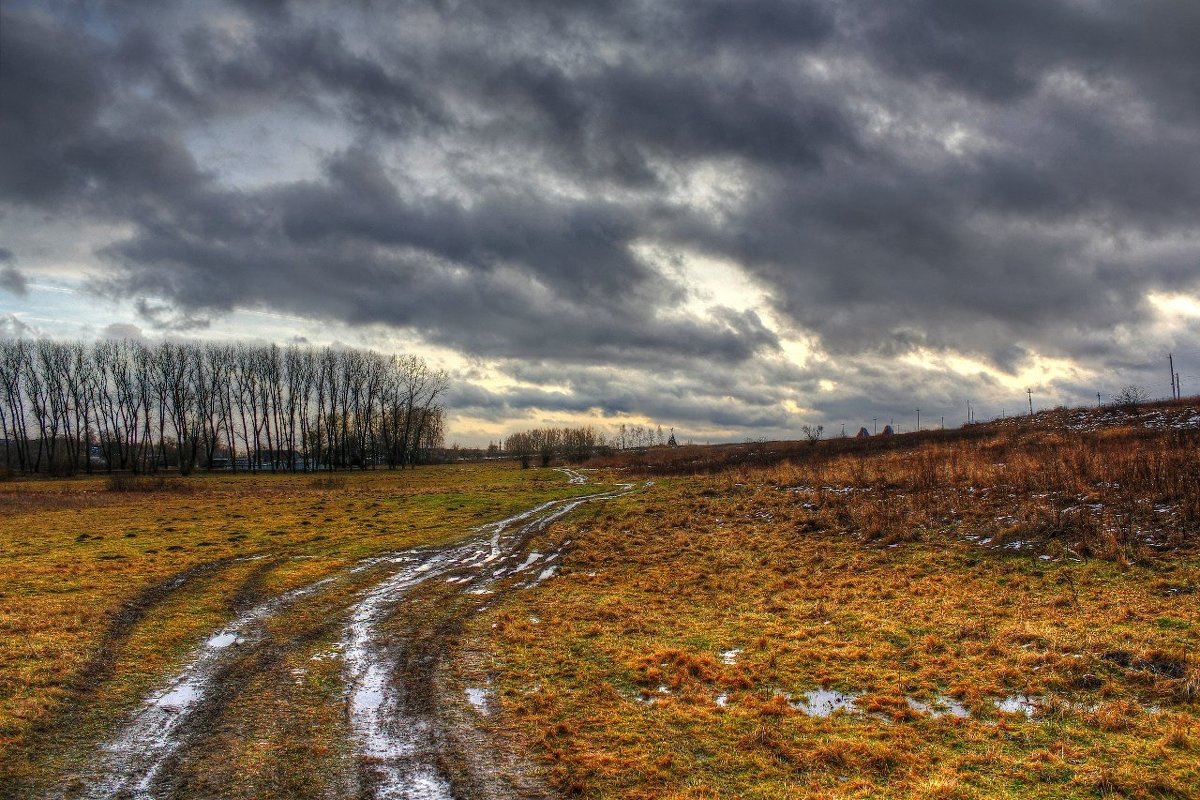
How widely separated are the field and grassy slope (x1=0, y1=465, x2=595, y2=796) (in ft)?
0.21

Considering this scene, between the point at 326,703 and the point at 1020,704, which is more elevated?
the point at 326,703

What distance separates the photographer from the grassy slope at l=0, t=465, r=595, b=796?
751 centimetres

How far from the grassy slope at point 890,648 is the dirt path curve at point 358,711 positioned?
3.59ft

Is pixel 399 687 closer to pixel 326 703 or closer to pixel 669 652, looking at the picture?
pixel 326 703

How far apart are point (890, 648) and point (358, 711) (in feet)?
26.0

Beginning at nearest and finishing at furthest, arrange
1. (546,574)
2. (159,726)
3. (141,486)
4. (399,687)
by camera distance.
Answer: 1. (159,726)
2. (399,687)
3. (546,574)
4. (141,486)

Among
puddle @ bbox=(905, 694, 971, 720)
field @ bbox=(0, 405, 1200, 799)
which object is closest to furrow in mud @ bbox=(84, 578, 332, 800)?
field @ bbox=(0, 405, 1200, 799)

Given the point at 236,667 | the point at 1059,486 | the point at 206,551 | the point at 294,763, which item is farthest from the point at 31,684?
the point at 1059,486

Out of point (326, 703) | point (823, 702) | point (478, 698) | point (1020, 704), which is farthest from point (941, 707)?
point (326, 703)

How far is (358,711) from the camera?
819 cm

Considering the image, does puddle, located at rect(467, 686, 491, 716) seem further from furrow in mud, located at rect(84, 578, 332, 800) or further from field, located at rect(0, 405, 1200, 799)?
furrow in mud, located at rect(84, 578, 332, 800)

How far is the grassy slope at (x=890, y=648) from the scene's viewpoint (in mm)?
6672

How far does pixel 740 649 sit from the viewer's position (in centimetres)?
1074

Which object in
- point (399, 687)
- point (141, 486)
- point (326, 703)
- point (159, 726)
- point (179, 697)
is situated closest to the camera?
point (159, 726)
